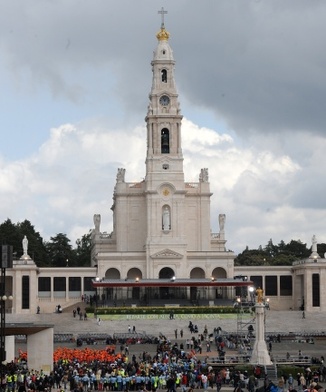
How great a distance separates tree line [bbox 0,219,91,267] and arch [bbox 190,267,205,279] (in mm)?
21612

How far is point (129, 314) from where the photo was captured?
10462 cm

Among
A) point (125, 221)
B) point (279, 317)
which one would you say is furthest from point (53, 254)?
point (279, 317)

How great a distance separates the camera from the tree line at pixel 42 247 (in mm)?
139375

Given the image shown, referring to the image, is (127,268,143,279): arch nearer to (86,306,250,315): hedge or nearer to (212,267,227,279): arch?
(212,267,227,279): arch

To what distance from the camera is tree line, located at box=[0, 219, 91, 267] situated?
13938cm

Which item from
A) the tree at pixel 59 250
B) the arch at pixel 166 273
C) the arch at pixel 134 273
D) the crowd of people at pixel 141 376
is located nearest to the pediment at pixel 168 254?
the arch at pixel 166 273

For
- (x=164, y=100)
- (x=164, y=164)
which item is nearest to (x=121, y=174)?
(x=164, y=164)

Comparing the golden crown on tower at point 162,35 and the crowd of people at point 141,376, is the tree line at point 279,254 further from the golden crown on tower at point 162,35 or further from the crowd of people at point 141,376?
the crowd of people at point 141,376

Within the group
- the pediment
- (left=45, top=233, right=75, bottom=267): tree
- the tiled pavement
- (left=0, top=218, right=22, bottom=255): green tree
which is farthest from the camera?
(left=45, top=233, right=75, bottom=267): tree

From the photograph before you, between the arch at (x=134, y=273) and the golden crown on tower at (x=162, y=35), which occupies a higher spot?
the golden crown on tower at (x=162, y=35)

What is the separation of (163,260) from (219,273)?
19.1ft

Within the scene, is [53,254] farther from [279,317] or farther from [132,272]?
[279,317]

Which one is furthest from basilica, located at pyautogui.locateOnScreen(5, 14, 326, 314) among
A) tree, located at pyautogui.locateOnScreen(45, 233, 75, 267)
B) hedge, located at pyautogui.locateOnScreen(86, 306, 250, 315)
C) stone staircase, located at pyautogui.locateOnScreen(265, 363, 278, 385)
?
stone staircase, located at pyautogui.locateOnScreen(265, 363, 278, 385)

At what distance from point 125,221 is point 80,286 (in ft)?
25.0
